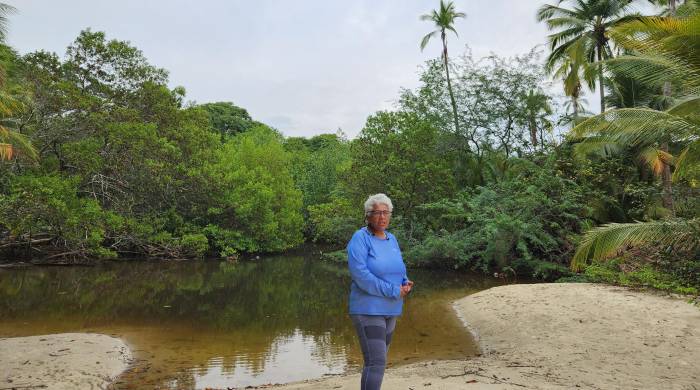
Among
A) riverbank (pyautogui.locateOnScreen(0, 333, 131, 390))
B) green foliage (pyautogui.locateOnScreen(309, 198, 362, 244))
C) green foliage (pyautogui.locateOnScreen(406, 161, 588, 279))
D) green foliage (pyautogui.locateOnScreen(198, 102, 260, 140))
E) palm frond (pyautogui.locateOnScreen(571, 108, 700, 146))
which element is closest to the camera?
riverbank (pyautogui.locateOnScreen(0, 333, 131, 390))

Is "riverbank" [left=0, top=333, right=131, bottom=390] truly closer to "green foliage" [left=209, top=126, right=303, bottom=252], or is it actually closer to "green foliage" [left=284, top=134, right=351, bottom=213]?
"green foliage" [left=209, top=126, right=303, bottom=252]

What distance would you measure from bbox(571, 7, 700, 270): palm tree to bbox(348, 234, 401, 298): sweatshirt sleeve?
5.28 meters

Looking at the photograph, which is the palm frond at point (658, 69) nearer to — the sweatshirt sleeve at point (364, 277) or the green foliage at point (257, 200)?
the sweatshirt sleeve at point (364, 277)

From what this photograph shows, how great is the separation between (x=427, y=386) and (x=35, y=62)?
21.8 metres

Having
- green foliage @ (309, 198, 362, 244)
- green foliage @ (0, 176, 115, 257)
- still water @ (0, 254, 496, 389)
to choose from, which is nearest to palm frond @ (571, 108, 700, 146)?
still water @ (0, 254, 496, 389)

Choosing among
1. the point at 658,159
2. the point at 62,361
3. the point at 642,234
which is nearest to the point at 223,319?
the point at 62,361

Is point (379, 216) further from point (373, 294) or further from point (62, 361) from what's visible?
point (62, 361)

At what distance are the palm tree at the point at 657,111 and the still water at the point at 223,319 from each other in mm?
3343

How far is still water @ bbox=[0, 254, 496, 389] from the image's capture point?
23.6 ft

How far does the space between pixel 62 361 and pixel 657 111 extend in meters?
10.0

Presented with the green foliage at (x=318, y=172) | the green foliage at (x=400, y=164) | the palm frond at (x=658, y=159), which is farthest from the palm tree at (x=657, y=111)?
the green foliage at (x=318, y=172)

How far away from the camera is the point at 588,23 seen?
20359mm

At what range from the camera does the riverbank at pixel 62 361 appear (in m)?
5.96

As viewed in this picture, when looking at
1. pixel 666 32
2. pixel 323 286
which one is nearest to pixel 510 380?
pixel 666 32
